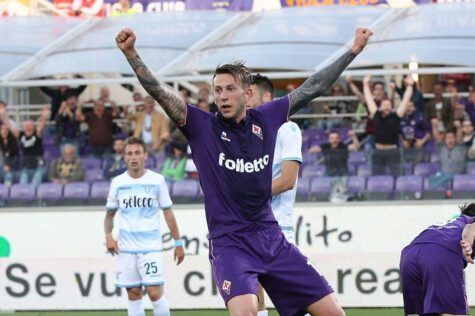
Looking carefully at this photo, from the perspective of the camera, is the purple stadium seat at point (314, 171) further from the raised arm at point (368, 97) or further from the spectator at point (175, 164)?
the spectator at point (175, 164)

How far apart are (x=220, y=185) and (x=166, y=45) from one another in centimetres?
1044

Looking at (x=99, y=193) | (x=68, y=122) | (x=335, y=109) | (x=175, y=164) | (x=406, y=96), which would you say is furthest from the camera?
(x=68, y=122)

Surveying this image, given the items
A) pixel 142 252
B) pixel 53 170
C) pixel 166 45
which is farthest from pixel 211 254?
pixel 166 45

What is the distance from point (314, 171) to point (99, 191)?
2662 millimetres

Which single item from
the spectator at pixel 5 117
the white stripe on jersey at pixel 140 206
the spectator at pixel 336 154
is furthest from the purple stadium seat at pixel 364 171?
the spectator at pixel 5 117

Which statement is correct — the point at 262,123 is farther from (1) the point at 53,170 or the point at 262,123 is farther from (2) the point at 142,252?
(1) the point at 53,170

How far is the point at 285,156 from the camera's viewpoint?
9312 millimetres

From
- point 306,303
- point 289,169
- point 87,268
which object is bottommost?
point 87,268

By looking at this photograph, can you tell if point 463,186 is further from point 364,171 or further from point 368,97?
point 368,97

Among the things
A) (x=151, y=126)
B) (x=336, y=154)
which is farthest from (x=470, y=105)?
(x=151, y=126)

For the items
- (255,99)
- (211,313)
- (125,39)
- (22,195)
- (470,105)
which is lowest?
(211,313)

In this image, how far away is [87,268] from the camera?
14.7 metres

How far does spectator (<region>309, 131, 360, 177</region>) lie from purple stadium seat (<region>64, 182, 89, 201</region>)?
2.85m

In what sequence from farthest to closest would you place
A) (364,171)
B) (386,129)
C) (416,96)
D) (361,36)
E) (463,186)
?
(416,96) < (386,129) < (364,171) < (463,186) < (361,36)
